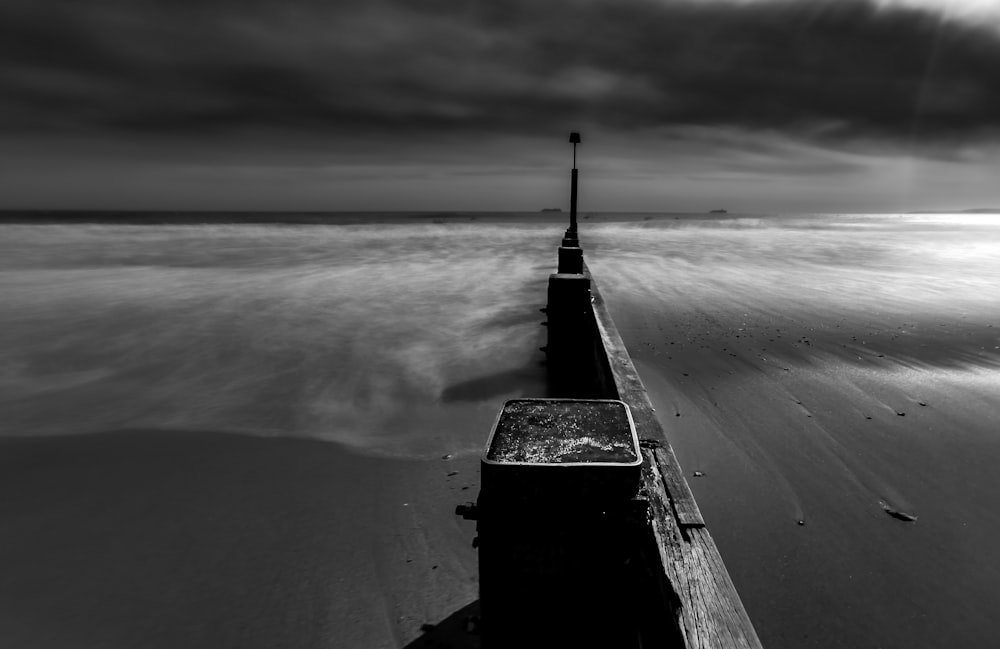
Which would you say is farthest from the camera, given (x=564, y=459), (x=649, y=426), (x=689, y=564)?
(x=649, y=426)

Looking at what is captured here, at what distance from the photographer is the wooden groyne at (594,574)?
145 centimetres

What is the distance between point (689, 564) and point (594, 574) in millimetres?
290

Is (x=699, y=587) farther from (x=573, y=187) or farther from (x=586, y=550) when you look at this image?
(x=573, y=187)

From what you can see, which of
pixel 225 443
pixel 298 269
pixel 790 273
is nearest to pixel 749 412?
pixel 225 443

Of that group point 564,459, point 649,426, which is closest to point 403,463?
point 649,426

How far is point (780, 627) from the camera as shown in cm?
283

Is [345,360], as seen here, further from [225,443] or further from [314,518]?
[314,518]

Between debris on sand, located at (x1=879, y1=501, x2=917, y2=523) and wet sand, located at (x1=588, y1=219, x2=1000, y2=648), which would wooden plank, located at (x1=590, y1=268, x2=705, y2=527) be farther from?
debris on sand, located at (x1=879, y1=501, x2=917, y2=523)

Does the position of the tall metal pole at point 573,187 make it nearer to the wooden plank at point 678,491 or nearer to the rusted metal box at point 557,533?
the wooden plank at point 678,491

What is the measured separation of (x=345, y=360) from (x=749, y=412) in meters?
5.32

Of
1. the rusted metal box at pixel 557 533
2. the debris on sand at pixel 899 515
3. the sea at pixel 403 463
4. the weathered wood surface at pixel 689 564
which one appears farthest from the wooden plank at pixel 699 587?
the debris on sand at pixel 899 515

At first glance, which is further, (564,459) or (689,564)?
(689,564)

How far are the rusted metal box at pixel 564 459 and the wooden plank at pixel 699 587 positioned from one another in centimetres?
30

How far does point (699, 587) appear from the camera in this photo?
150cm
